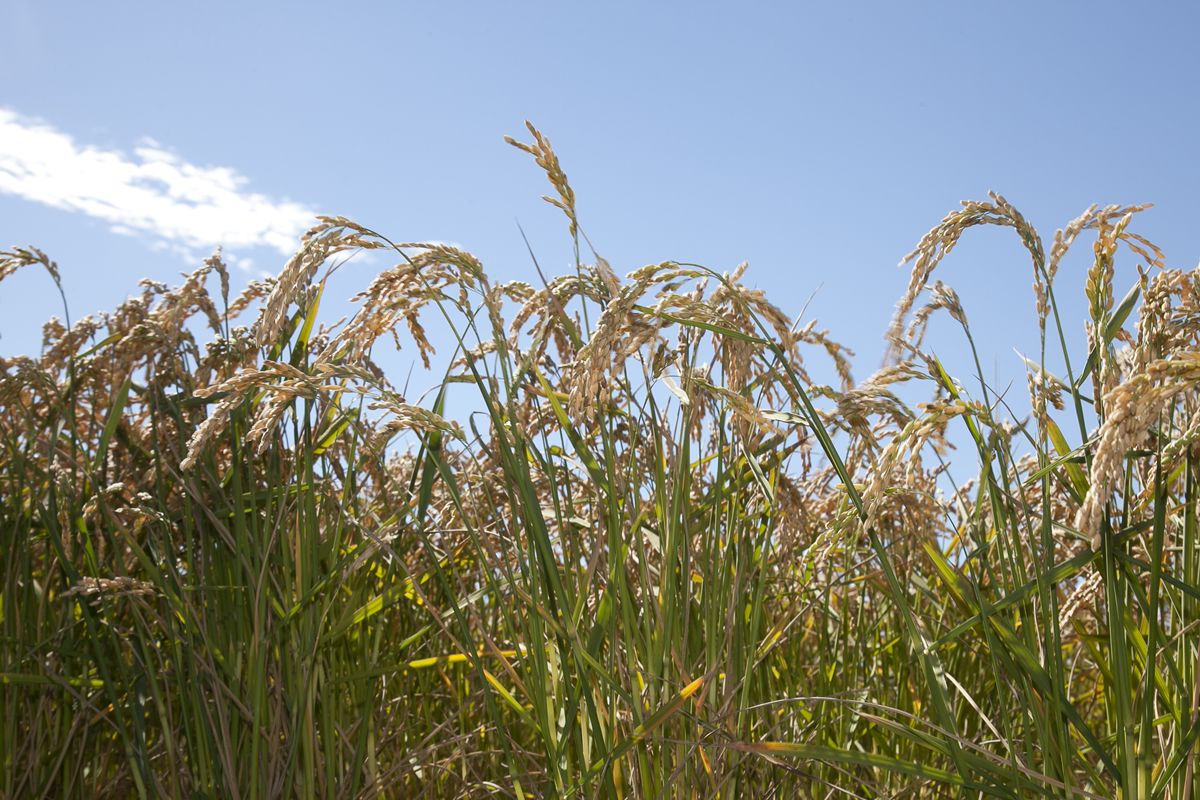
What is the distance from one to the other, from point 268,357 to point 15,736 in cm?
91

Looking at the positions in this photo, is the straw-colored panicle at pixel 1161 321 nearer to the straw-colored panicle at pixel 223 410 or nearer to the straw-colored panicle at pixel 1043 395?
the straw-colored panicle at pixel 1043 395

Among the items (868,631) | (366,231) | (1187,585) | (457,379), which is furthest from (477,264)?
(868,631)

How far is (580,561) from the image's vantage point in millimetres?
1883

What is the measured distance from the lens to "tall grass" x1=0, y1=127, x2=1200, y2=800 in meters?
1.39

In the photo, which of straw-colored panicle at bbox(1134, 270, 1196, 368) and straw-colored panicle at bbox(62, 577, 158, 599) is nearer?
straw-colored panicle at bbox(1134, 270, 1196, 368)

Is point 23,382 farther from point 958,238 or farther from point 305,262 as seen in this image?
point 958,238

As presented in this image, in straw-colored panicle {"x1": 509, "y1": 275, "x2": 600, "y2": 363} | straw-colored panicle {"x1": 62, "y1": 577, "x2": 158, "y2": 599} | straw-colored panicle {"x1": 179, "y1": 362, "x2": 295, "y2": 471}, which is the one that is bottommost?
straw-colored panicle {"x1": 62, "y1": 577, "x2": 158, "y2": 599}

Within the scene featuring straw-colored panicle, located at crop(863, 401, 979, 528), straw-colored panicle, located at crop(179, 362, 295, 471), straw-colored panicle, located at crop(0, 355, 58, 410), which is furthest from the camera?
straw-colored panicle, located at crop(0, 355, 58, 410)

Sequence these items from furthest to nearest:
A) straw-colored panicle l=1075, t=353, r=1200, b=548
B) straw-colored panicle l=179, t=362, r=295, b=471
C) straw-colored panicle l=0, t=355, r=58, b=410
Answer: straw-colored panicle l=0, t=355, r=58, b=410 → straw-colored panicle l=179, t=362, r=295, b=471 → straw-colored panicle l=1075, t=353, r=1200, b=548

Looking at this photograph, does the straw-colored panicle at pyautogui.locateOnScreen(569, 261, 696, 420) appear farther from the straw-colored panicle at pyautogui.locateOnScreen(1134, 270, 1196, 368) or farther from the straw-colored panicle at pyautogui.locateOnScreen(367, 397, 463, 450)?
the straw-colored panicle at pyautogui.locateOnScreen(1134, 270, 1196, 368)

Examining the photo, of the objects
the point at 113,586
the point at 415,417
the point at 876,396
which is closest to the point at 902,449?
the point at 876,396

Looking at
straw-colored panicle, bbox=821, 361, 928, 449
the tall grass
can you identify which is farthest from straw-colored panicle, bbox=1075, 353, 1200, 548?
straw-colored panicle, bbox=821, 361, 928, 449

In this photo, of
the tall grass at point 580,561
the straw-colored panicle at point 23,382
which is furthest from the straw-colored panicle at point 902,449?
the straw-colored panicle at point 23,382

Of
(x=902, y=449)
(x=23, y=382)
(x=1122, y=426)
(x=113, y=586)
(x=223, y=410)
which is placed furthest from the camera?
(x=23, y=382)
